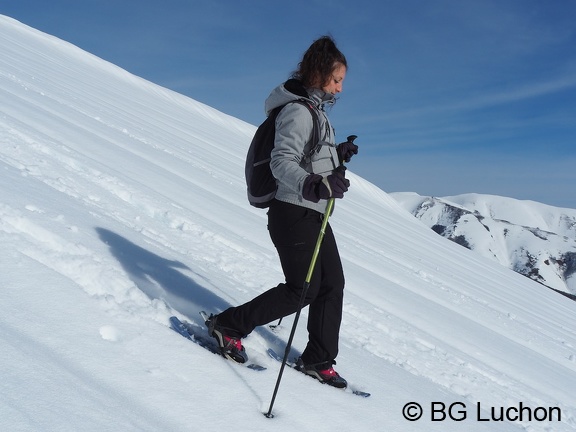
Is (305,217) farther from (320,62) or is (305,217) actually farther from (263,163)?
(320,62)

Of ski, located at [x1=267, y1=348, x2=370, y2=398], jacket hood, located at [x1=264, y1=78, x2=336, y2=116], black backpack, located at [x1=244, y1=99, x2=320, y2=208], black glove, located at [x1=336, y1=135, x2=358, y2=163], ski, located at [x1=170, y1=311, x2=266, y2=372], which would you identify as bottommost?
ski, located at [x1=170, y1=311, x2=266, y2=372]

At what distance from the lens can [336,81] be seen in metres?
2.74

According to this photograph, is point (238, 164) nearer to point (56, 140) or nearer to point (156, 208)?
point (56, 140)

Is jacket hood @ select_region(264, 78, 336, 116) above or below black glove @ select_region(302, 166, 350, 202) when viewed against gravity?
above

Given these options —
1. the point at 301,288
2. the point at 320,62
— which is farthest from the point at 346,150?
the point at 301,288

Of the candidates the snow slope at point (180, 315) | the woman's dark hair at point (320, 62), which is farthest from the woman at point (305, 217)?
the snow slope at point (180, 315)

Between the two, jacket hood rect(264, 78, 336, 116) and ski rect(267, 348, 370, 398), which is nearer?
jacket hood rect(264, 78, 336, 116)

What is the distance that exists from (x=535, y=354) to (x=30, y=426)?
5823 mm

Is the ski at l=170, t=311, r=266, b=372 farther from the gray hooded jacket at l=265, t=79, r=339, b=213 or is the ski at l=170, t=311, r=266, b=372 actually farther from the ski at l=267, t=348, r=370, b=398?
the gray hooded jacket at l=265, t=79, r=339, b=213

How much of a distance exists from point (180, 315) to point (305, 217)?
104cm

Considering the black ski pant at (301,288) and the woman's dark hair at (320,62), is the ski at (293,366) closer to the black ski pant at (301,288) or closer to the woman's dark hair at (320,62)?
the black ski pant at (301,288)

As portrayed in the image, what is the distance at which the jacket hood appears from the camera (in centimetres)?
266

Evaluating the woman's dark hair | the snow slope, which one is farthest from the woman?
the snow slope

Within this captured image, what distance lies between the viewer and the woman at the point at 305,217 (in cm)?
256
